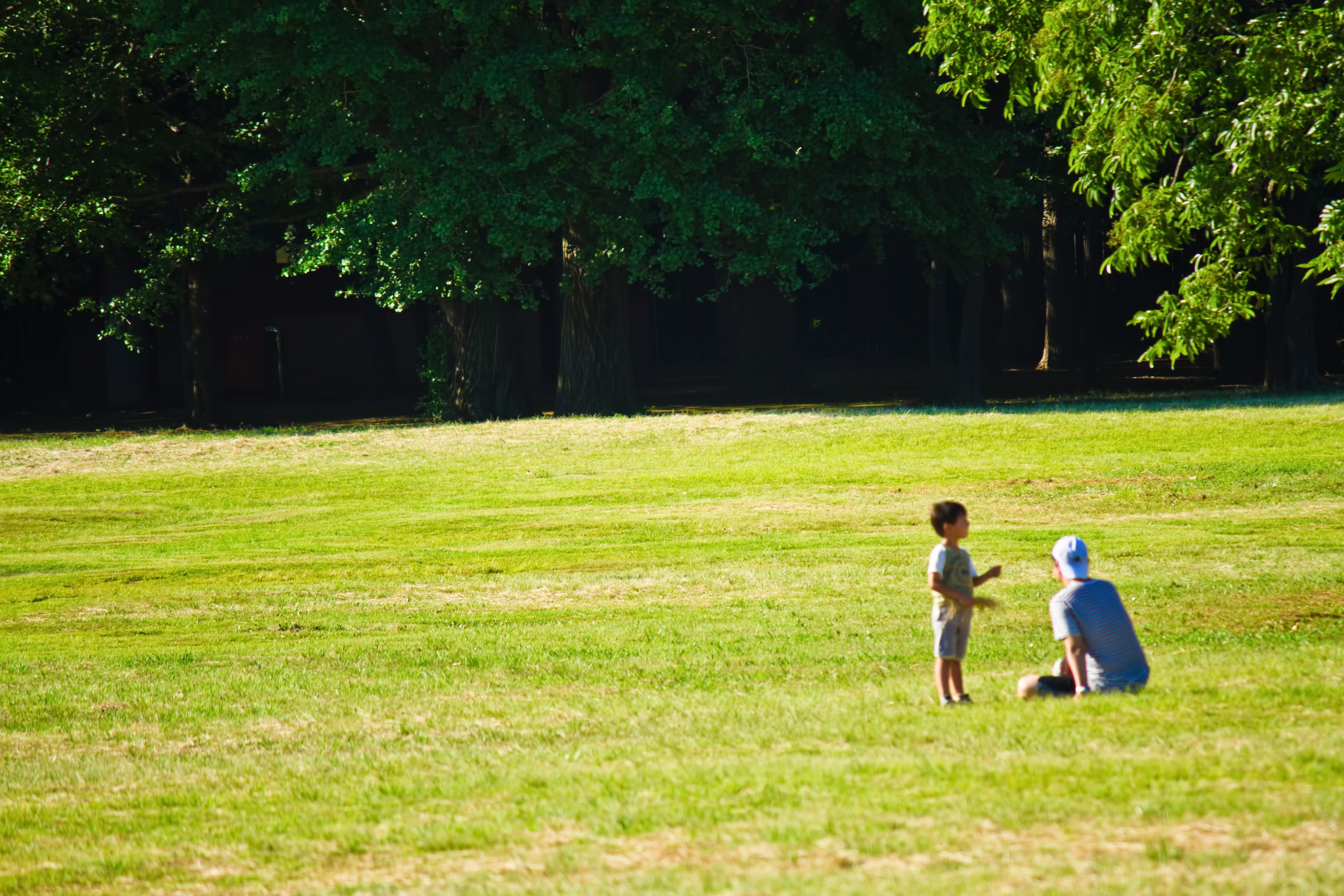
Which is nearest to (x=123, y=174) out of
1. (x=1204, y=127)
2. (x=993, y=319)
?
(x=1204, y=127)

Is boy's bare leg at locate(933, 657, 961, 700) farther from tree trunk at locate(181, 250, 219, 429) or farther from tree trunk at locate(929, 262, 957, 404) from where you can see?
tree trunk at locate(181, 250, 219, 429)

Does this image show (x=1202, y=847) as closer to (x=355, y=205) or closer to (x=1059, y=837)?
(x=1059, y=837)

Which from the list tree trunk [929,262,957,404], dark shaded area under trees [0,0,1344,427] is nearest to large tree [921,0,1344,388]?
dark shaded area under trees [0,0,1344,427]

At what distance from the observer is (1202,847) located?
5129 millimetres

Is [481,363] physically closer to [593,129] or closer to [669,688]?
[593,129]

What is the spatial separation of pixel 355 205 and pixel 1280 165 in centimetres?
2363

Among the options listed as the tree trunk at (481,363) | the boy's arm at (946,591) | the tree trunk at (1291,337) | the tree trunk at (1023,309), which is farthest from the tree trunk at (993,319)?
the boy's arm at (946,591)

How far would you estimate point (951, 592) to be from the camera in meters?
7.78

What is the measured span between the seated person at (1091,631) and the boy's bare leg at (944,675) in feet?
1.76

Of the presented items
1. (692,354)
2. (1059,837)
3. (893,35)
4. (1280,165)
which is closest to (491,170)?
(893,35)

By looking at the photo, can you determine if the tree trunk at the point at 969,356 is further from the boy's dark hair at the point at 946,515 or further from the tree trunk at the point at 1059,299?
the boy's dark hair at the point at 946,515

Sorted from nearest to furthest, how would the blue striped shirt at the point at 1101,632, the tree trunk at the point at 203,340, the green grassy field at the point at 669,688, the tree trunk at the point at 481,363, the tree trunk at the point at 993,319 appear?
the green grassy field at the point at 669,688
the blue striped shirt at the point at 1101,632
the tree trunk at the point at 481,363
the tree trunk at the point at 203,340
the tree trunk at the point at 993,319

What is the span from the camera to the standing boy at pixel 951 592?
7.78 metres

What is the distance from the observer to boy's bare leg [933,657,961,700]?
315 inches
